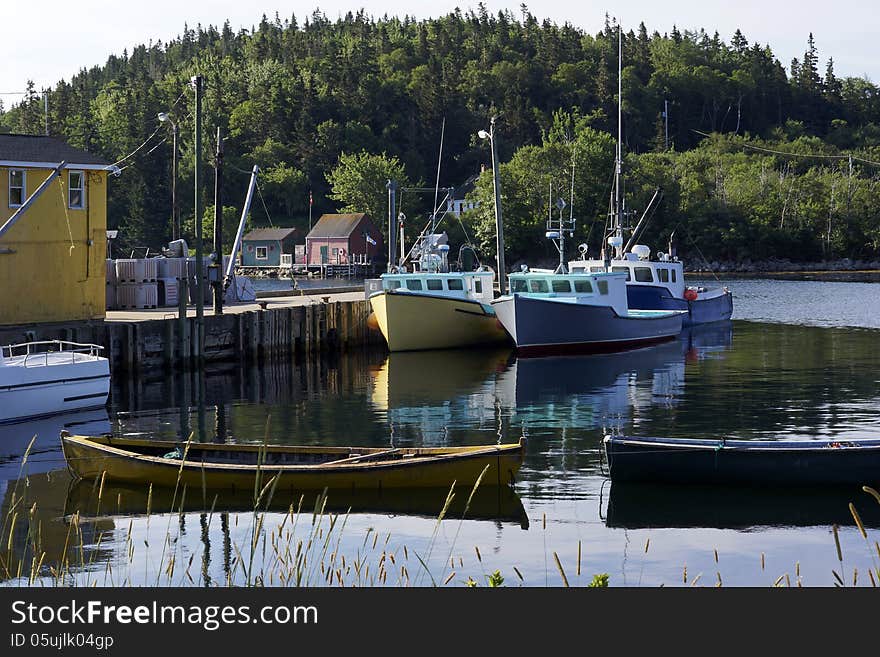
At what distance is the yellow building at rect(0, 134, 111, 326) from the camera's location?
3728 cm

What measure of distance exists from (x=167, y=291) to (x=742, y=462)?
A: 102 feet

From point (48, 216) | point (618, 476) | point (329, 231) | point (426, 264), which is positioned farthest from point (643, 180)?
point (618, 476)

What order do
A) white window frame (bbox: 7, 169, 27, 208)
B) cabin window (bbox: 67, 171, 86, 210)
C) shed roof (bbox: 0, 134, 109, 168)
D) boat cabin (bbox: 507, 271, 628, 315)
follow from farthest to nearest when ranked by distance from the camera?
boat cabin (bbox: 507, 271, 628, 315) < cabin window (bbox: 67, 171, 86, 210) < shed roof (bbox: 0, 134, 109, 168) < white window frame (bbox: 7, 169, 27, 208)

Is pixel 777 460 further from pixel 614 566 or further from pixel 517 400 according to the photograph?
pixel 517 400

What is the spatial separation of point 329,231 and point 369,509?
376ft

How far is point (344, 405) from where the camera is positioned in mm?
33688

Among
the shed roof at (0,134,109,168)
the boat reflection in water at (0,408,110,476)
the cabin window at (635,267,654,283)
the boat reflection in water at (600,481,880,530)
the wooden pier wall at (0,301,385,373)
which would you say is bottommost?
the boat reflection in water at (600,481,880,530)

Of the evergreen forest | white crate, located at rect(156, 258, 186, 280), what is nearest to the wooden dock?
white crate, located at rect(156, 258, 186, 280)

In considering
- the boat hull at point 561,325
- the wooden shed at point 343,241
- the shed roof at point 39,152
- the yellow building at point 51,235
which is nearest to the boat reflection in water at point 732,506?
the yellow building at point 51,235

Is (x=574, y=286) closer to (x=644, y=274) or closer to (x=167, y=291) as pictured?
(x=644, y=274)

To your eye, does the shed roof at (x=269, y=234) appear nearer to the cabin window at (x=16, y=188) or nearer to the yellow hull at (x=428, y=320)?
the yellow hull at (x=428, y=320)

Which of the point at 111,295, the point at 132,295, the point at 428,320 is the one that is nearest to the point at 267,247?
the point at 111,295

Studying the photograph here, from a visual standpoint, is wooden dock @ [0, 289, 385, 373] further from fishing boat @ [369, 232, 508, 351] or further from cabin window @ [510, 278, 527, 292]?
cabin window @ [510, 278, 527, 292]

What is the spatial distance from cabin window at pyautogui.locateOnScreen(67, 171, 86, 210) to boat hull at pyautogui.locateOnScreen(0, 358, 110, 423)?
33.1 ft
